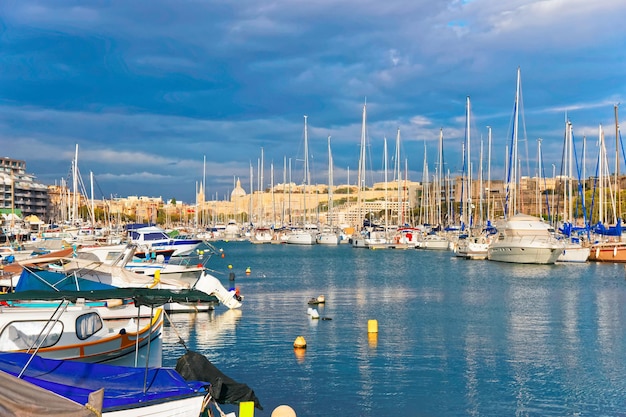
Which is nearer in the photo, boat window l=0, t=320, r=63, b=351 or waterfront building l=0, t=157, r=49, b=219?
boat window l=0, t=320, r=63, b=351

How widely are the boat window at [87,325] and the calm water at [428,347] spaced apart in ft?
13.9

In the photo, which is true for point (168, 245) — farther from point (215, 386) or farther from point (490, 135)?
point (215, 386)

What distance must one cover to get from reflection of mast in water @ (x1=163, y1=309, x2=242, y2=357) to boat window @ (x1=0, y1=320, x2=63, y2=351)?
19.9 ft

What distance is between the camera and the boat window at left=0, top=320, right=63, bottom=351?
18859mm

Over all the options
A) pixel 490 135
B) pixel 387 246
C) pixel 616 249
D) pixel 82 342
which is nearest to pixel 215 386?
pixel 82 342

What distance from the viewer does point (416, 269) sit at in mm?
70500

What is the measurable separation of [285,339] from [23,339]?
1263 cm

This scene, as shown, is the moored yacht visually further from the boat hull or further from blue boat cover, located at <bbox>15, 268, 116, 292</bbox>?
blue boat cover, located at <bbox>15, 268, 116, 292</bbox>

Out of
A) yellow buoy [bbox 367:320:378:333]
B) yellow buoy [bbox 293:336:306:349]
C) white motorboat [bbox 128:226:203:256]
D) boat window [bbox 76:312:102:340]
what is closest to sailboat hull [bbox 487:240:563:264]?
white motorboat [bbox 128:226:203:256]

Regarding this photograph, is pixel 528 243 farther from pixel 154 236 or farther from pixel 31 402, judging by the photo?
pixel 31 402

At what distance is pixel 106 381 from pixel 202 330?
17206 millimetres

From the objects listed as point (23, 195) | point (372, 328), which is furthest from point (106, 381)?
point (23, 195)

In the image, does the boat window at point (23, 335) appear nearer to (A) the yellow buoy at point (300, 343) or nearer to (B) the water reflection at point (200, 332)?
(B) the water reflection at point (200, 332)

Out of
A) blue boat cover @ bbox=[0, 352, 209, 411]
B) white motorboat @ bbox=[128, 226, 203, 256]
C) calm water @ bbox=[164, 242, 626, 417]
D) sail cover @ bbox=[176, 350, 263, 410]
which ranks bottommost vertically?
calm water @ bbox=[164, 242, 626, 417]
